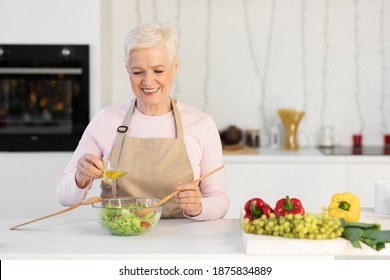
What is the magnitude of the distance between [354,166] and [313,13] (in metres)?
1.17

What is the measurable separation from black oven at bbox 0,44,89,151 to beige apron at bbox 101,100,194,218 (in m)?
1.64

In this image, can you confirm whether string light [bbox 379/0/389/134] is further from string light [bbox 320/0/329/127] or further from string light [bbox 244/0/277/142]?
string light [bbox 244/0/277/142]

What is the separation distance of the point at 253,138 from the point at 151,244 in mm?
2767

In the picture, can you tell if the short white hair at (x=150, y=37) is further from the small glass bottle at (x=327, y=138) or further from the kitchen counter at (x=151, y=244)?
the small glass bottle at (x=327, y=138)

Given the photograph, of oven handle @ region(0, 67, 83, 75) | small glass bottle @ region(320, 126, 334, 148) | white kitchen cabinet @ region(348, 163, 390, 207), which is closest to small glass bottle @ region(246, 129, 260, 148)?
small glass bottle @ region(320, 126, 334, 148)

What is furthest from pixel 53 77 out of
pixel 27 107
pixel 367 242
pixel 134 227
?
pixel 367 242

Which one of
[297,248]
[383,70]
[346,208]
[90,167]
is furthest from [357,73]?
[297,248]

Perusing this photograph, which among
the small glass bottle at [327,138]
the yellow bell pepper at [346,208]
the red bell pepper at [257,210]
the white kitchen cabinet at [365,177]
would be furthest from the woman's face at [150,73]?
the small glass bottle at [327,138]

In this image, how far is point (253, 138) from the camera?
16.3ft

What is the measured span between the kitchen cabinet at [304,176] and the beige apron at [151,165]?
159 cm

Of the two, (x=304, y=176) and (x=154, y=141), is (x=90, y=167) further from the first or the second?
(x=304, y=176)

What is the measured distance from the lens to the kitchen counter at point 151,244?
215cm

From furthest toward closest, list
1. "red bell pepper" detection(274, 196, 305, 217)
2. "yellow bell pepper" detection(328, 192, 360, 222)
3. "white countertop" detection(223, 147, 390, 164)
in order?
"white countertop" detection(223, 147, 390, 164) < "yellow bell pepper" detection(328, 192, 360, 222) < "red bell pepper" detection(274, 196, 305, 217)

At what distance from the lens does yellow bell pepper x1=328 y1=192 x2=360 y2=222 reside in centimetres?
251
